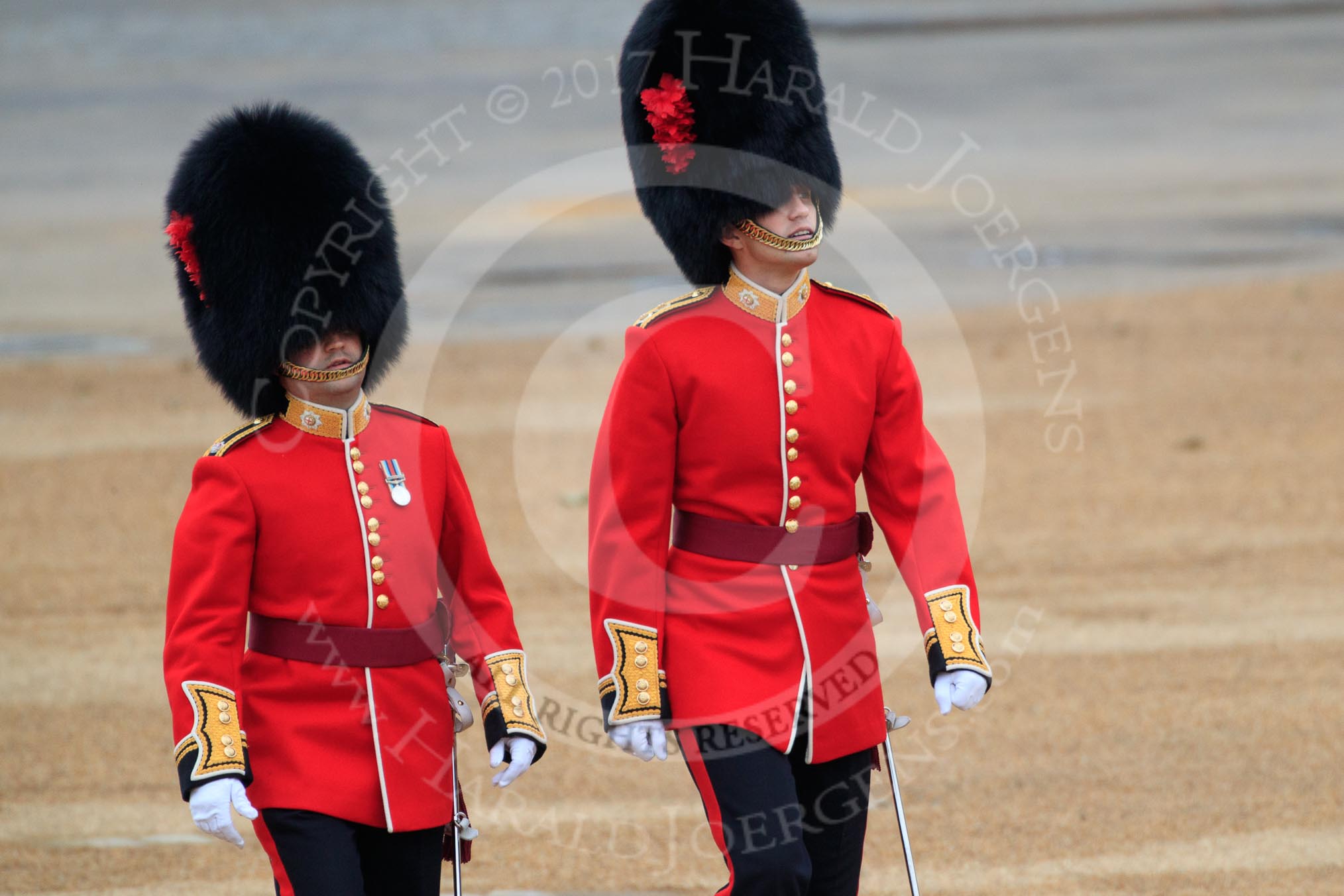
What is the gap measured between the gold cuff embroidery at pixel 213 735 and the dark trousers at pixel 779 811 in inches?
28.3

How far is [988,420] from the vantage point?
857 centimetres

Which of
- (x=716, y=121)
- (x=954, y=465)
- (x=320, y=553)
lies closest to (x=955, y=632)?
(x=716, y=121)

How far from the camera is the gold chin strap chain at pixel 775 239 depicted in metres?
3.13

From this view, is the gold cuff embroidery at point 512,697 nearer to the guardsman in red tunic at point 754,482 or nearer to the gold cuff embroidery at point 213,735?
the guardsman in red tunic at point 754,482

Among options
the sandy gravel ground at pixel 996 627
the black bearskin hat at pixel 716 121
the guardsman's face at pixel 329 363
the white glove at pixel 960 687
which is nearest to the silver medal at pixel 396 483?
the guardsman's face at pixel 329 363

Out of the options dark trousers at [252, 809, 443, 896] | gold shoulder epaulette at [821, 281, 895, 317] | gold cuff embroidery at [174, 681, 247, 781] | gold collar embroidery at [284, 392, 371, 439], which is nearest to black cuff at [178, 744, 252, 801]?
gold cuff embroidery at [174, 681, 247, 781]

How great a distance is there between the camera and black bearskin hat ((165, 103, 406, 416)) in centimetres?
304

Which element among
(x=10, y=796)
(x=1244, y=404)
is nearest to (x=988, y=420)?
(x=1244, y=404)

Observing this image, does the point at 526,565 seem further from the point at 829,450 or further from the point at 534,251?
the point at 534,251

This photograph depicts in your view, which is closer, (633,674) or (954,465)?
(633,674)

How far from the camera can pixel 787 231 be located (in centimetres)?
313

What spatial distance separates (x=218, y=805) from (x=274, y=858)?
0.20 meters

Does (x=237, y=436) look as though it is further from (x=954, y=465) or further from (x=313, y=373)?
(x=954, y=465)

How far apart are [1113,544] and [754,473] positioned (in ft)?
13.3
